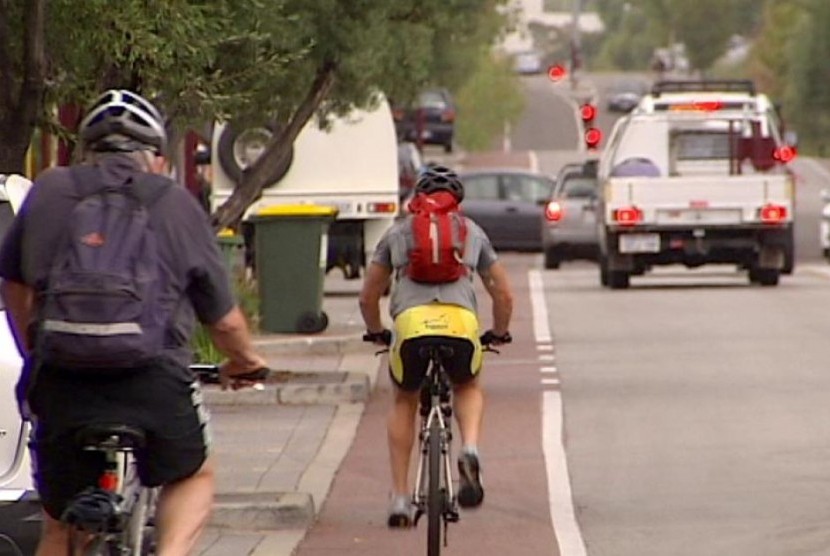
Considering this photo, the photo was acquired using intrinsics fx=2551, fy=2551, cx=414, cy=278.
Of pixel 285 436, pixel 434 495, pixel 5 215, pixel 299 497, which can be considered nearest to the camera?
pixel 5 215

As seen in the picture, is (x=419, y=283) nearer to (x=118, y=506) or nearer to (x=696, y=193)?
(x=118, y=506)

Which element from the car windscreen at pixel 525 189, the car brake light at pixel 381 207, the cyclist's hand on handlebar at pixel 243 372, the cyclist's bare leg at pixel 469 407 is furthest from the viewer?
the car windscreen at pixel 525 189

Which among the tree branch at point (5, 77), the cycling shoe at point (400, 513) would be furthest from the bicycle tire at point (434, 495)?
the tree branch at point (5, 77)

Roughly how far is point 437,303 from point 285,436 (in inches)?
190

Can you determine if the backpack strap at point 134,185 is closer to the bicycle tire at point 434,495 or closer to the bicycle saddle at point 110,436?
the bicycle saddle at point 110,436

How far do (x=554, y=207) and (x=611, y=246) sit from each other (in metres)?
6.46

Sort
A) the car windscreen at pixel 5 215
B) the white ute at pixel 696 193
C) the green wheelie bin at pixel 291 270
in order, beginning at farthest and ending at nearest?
1. the white ute at pixel 696 193
2. the green wheelie bin at pixel 291 270
3. the car windscreen at pixel 5 215

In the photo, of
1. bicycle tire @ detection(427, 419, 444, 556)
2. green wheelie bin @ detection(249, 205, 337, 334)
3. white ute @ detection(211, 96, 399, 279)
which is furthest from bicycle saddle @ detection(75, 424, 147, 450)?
white ute @ detection(211, 96, 399, 279)

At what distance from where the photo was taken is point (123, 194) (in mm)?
6980

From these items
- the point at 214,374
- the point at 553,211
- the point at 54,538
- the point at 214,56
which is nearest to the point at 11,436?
the point at 214,374

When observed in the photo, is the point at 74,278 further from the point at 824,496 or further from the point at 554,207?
the point at 554,207

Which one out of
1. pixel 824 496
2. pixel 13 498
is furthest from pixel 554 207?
pixel 13 498

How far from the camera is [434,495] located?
10312mm

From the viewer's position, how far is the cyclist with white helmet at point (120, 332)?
6.87m
